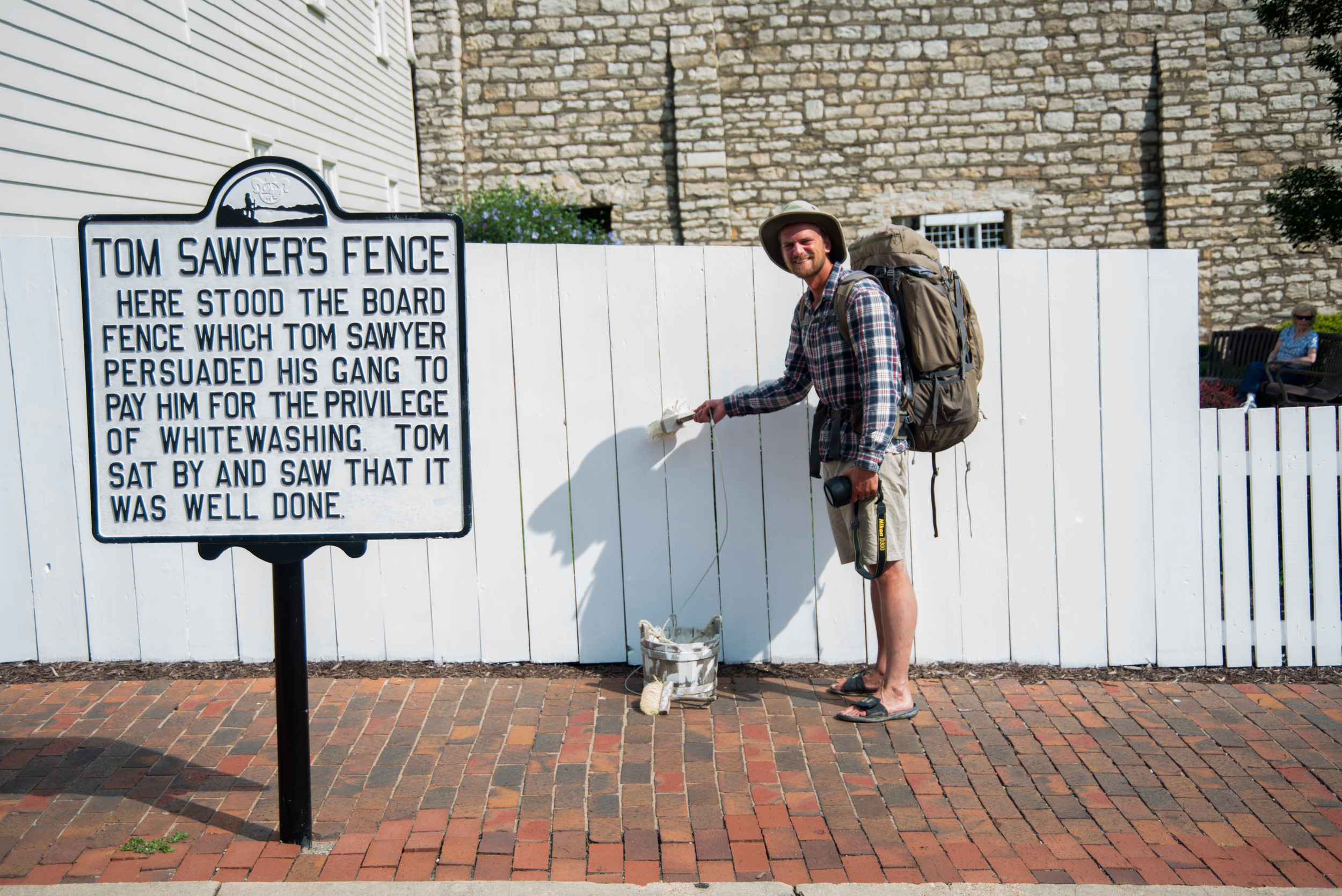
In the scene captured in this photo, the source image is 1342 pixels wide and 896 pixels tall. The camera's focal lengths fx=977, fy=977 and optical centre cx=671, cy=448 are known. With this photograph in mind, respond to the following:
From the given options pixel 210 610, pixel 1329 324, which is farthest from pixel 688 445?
pixel 1329 324

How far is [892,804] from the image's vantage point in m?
3.14

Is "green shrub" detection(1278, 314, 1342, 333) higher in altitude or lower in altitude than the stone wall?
lower

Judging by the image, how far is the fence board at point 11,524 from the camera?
416cm

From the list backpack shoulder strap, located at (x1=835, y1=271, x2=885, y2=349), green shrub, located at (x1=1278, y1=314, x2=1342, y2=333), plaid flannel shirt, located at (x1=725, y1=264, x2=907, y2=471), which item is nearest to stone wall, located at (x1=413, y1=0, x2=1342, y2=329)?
green shrub, located at (x1=1278, y1=314, x2=1342, y2=333)

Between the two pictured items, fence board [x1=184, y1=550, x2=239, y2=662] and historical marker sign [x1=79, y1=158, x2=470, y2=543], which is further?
fence board [x1=184, y1=550, x2=239, y2=662]

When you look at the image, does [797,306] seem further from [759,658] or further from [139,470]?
[139,470]

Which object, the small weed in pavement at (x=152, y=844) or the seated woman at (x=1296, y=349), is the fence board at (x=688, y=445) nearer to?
the small weed in pavement at (x=152, y=844)

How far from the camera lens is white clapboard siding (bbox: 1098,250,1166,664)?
4156 millimetres

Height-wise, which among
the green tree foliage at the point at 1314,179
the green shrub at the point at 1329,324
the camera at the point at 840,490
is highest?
the green tree foliage at the point at 1314,179

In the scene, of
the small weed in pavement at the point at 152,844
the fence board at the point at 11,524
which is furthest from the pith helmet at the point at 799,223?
the fence board at the point at 11,524

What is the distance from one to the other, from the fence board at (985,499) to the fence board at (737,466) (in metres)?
0.87

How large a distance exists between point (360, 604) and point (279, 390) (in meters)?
1.60

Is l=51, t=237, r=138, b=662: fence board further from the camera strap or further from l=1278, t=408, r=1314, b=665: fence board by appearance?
l=1278, t=408, r=1314, b=665: fence board

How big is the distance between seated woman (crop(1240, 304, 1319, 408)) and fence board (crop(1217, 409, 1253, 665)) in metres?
6.43
